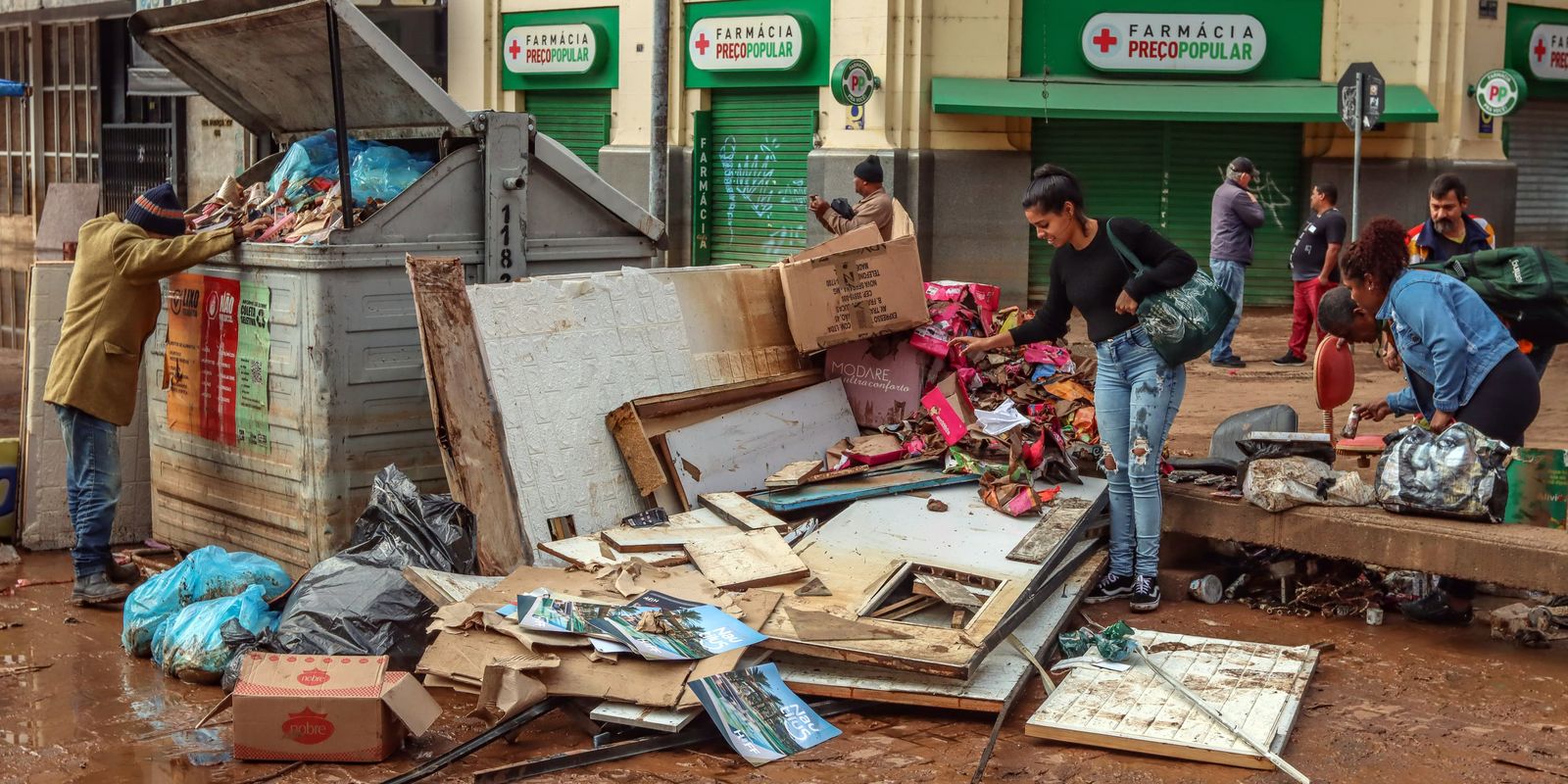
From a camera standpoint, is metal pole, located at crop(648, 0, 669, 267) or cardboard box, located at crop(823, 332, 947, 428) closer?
cardboard box, located at crop(823, 332, 947, 428)

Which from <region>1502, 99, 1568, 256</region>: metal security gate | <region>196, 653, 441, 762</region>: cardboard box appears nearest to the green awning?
<region>1502, 99, 1568, 256</region>: metal security gate

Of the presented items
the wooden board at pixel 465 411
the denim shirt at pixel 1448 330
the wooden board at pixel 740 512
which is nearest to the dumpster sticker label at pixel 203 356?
the wooden board at pixel 465 411

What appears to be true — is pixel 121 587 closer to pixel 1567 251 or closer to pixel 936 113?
pixel 936 113

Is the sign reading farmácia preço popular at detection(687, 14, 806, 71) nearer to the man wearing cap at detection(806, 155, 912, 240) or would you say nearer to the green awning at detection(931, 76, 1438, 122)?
the green awning at detection(931, 76, 1438, 122)

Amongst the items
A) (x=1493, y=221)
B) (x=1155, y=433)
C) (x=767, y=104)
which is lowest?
(x=1155, y=433)

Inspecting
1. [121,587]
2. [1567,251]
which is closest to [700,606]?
[121,587]

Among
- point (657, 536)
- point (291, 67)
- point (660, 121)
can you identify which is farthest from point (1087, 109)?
point (657, 536)

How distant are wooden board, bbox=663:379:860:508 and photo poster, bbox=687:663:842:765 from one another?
1833mm

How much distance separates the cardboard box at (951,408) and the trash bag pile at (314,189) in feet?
8.38

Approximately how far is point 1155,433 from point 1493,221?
13453 mm

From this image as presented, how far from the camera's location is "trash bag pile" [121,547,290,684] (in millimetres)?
5645

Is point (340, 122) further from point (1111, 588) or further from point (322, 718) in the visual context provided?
point (1111, 588)

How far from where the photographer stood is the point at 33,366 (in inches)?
297

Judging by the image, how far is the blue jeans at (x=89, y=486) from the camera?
263 inches
